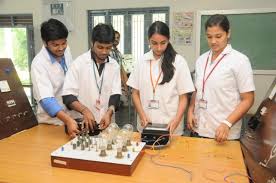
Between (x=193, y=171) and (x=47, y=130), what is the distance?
99cm

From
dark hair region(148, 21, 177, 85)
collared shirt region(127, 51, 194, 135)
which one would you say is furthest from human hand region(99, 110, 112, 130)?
dark hair region(148, 21, 177, 85)

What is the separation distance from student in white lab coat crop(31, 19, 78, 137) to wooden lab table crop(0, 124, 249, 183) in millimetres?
164

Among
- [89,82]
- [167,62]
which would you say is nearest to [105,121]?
[89,82]

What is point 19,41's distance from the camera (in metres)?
4.71

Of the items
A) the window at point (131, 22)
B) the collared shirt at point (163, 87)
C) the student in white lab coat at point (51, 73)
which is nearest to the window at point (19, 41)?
the window at point (131, 22)

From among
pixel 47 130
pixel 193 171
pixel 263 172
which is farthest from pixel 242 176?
pixel 47 130

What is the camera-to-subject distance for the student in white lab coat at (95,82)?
167cm

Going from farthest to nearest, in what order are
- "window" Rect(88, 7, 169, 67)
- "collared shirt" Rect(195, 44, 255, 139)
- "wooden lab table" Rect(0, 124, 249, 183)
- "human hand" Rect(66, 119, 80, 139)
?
"window" Rect(88, 7, 169, 67) → "collared shirt" Rect(195, 44, 255, 139) → "human hand" Rect(66, 119, 80, 139) → "wooden lab table" Rect(0, 124, 249, 183)

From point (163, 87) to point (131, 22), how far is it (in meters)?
2.83

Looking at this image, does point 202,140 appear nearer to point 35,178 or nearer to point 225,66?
point 225,66

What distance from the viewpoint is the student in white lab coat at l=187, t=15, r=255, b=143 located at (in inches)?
61.2

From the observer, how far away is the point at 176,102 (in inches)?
69.5

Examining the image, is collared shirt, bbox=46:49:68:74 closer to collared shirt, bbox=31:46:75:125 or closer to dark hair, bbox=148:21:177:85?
collared shirt, bbox=31:46:75:125

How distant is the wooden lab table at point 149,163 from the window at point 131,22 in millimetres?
3018
